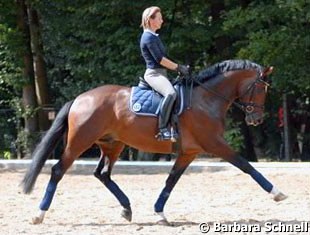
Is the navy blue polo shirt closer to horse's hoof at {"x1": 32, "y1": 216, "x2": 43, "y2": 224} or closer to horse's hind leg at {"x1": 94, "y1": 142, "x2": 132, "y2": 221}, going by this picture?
horse's hind leg at {"x1": 94, "y1": 142, "x2": 132, "y2": 221}

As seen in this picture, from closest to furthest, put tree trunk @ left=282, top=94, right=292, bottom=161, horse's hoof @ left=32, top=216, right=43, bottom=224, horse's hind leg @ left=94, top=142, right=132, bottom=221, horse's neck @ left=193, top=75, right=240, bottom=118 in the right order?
1. horse's hoof @ left=32, top=216, right=43, bottom=224
2. horse's neck @ left=193, top=75, right=240, bottom=118
3. horse's hind leg @ left=94, top=142, right=132, bottom=221
4. tree trunk @ left=282, top=94, right=292, bottom=161

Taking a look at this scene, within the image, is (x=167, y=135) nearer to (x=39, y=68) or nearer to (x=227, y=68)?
(x=227, y=68)

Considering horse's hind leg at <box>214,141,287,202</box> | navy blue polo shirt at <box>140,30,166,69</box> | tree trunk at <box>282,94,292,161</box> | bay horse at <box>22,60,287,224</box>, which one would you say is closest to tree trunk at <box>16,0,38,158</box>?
tree trunk at <box>282,94,292,161</box>

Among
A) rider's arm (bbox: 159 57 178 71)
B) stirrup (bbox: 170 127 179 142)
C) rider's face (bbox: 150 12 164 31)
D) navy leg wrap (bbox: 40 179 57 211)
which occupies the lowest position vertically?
navy leg wrap (bbox: 40 179 57 211)

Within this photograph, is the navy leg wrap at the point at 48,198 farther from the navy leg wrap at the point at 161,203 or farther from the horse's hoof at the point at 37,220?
the navy leg wrap at the point at 161,203

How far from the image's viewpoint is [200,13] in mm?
18938

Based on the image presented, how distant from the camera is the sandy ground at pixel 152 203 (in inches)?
314

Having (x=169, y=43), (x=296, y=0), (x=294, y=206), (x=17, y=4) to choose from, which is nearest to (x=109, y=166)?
(x=294, y=206)

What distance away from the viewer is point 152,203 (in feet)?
32.8

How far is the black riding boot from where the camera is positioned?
8.08 m

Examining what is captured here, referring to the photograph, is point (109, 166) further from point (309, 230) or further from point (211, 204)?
point (309, 230)

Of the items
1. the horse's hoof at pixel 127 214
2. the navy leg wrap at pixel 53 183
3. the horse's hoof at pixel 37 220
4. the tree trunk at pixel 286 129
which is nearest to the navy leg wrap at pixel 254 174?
the horse's hoof at pixel 127 214

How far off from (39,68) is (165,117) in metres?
14.0
